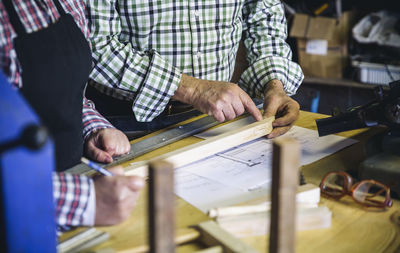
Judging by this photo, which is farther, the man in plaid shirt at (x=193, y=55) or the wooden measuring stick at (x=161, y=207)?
the man in plaid shirt at (x=193, y=55)

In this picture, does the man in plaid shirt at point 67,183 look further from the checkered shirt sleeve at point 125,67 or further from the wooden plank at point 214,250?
the checkered shirt sleeve at point 125,67

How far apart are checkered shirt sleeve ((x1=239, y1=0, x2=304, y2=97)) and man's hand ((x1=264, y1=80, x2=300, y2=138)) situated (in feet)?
0.35

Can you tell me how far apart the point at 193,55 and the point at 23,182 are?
1.12 meters

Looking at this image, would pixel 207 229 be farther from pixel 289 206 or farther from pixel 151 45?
pixel 151 45

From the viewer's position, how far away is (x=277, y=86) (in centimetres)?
156

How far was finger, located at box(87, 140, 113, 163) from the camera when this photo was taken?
111cm

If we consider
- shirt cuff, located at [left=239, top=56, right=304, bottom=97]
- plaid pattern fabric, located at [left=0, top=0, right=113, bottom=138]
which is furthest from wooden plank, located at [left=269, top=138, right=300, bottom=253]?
shirt cuff, located at [left=239, top=56, right=304, bottom=97]

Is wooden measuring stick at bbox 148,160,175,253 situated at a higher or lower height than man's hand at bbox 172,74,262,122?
higher

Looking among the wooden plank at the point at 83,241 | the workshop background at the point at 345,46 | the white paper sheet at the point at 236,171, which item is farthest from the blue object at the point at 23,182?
the workshop background at the point at 345,46

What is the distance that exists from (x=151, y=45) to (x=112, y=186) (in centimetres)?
84

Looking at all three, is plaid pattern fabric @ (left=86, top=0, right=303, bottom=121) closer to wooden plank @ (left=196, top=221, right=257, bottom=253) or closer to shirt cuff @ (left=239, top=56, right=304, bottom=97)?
shirt cuff @ (left=239, top=56, right=304, bottom=97)

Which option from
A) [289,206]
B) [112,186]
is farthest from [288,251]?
[112,186]

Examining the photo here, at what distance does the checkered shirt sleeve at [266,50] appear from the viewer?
5.42 ft

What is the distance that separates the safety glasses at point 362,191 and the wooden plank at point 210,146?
0.93 feet
